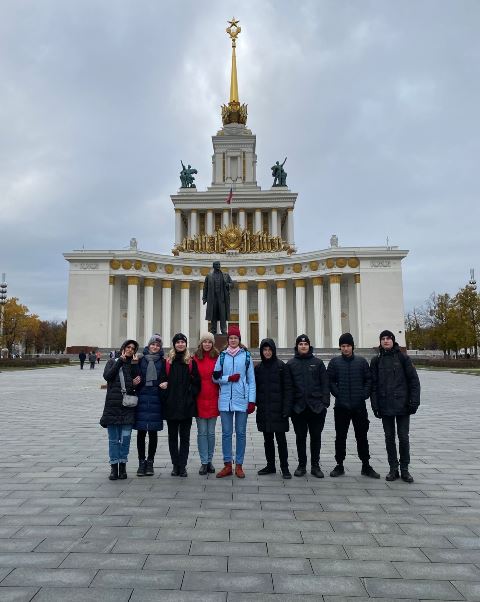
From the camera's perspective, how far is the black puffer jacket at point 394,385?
19.5ft

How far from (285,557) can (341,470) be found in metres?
2.78

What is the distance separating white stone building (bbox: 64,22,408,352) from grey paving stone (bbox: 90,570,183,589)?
1881 inches

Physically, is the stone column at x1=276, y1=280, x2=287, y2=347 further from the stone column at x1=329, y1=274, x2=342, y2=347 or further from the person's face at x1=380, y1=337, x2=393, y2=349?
the person's face at x1=380, y1=337, x2=393, y2=349

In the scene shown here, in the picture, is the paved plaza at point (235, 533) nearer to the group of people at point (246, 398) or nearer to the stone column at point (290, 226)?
the group of people at point (246, 398)

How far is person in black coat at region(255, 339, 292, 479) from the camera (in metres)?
6.06

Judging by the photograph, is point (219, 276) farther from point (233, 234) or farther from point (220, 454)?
point (233, 234)

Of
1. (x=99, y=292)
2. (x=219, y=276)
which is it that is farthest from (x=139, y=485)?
(x=99, y=292)

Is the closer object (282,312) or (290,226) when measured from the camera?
(282,312)

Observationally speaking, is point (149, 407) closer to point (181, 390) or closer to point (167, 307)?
point (181, 390)

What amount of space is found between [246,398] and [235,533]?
2.28 meters

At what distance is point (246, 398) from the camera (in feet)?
20.2

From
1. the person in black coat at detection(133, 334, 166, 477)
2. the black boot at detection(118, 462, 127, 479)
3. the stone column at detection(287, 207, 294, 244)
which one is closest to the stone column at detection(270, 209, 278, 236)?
the stone column at detection(287, 207, 294, 244)

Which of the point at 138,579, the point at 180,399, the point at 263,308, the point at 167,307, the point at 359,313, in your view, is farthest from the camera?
the point at 263,308

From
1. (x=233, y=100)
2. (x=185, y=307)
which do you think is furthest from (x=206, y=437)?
→ (x=233, y=100)
